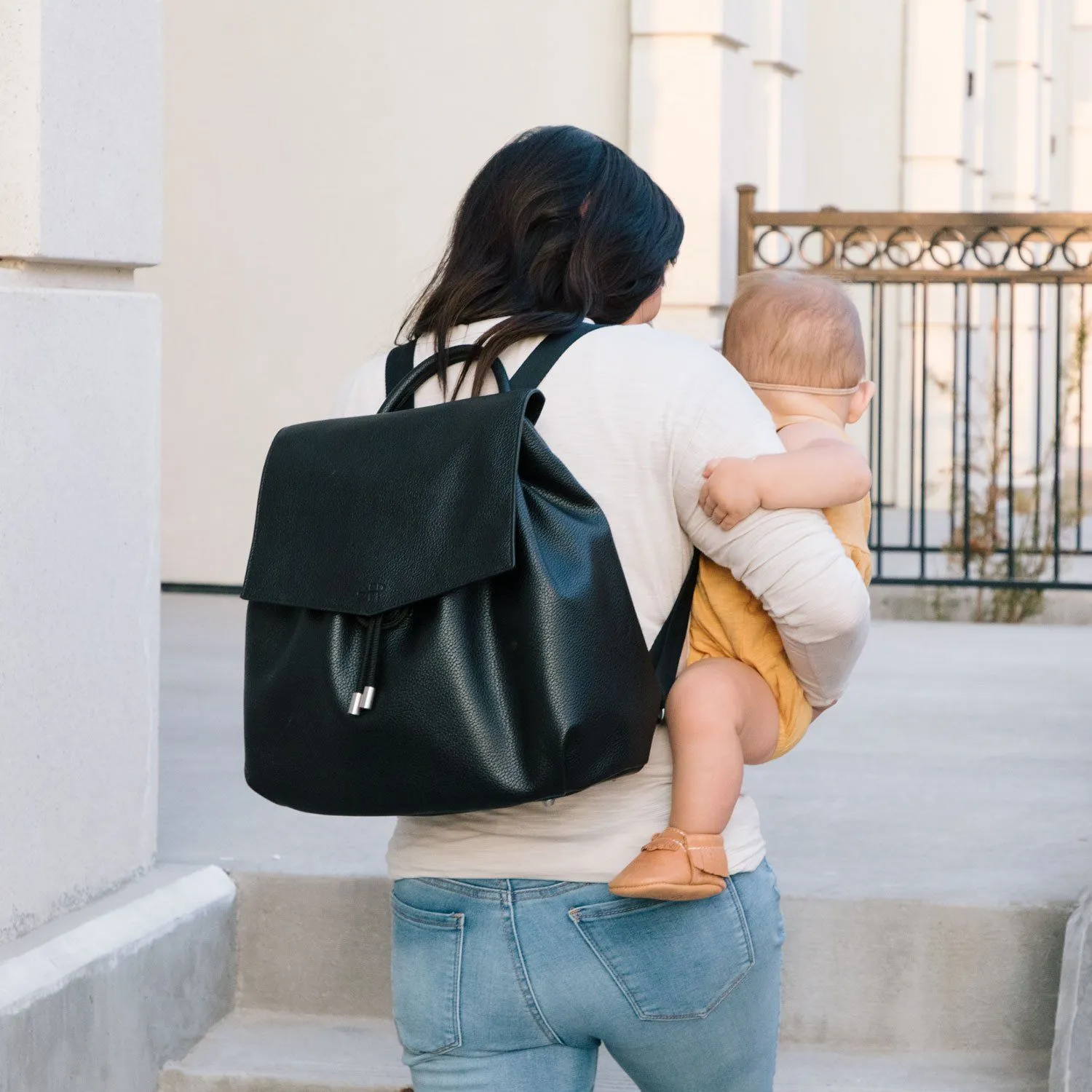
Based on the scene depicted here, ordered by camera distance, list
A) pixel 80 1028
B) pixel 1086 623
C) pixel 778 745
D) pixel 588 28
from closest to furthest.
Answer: pixel 778 745, pixel 80 1028, pixel 588 28, pixel 1086 623

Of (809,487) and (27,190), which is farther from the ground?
(27,190)

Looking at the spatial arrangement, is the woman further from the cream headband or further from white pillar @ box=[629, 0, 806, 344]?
white pillar @ box=[629, 0, 806, 344]

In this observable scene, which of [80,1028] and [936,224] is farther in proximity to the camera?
[936,224]

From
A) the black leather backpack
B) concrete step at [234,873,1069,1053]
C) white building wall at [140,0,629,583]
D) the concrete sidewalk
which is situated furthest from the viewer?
white building wall at [140,0,629,583]

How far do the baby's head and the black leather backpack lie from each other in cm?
44

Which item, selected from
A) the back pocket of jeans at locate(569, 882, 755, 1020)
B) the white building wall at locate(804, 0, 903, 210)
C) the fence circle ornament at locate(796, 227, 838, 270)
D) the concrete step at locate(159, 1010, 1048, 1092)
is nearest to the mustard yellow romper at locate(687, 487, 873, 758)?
the back pocket of jeans at locate(569, 882, 755, 1020)

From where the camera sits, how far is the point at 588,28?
22.6 feet

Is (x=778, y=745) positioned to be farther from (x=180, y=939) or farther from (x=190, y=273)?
(x=190, y=273)

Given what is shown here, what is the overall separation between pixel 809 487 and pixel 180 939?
1650mm

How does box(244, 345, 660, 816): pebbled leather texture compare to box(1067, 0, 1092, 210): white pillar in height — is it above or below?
below

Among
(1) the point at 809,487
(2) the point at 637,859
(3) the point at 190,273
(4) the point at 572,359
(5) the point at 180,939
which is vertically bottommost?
(5) the point at 180,939

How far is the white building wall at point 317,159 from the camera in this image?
6934 millimetres

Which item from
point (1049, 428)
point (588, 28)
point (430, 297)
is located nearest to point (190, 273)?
point (588, 28)

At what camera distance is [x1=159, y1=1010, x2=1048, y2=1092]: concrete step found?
2889 mm
